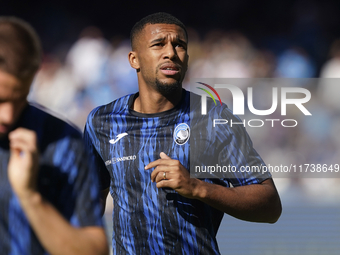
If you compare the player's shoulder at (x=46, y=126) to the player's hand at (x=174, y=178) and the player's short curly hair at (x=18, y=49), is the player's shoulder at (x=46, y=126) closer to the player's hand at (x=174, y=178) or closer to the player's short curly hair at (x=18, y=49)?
the player's short curly hair at (x=18, y=49)

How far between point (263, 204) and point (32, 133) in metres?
1.06

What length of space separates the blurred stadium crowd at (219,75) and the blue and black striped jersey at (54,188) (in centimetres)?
261

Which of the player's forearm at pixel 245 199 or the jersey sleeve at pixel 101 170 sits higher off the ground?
the jersey sleeve at pixel 101 170

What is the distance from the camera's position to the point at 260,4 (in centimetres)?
348

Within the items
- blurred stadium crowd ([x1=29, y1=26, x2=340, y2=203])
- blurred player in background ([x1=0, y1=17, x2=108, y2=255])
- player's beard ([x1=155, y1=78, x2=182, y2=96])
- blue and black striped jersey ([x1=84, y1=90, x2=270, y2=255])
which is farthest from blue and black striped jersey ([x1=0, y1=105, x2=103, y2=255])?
blurred stadium crowd ([x1=29, y1=26, x2=340, y2=203])

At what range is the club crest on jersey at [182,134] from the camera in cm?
160

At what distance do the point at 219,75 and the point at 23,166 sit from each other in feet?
9.63

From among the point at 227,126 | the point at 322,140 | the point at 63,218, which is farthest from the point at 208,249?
the point at 322,140

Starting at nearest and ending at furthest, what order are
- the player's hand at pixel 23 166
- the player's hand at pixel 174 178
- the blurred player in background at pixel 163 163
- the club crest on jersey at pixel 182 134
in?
the player's hand at pixel 23 166
the player's hand at pixel 174 178
the blurred player in background at pixel 163 163
the club crest on jersey at pixel 182 134

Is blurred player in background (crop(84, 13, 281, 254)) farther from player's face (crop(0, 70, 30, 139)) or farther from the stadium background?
the stadium background

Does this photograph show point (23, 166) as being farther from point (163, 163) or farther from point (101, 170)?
point (101, 170)

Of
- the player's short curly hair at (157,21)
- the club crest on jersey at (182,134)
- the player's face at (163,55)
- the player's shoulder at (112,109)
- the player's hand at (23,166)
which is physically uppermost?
the player's short curly hair at (157,21)

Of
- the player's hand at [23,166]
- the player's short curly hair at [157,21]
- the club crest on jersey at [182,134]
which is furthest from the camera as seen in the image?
the player's short curly hair at [157,21]

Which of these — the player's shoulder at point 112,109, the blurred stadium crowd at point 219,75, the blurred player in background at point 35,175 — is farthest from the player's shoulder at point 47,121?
the blurred stadium crowd at point 219,75
